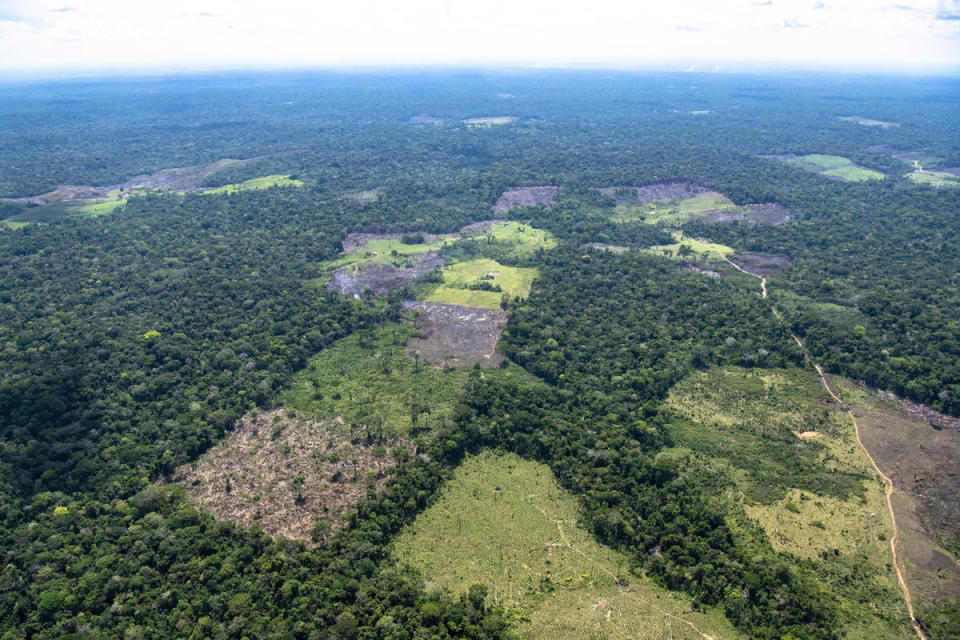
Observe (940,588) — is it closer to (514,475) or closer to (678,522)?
(678,522)

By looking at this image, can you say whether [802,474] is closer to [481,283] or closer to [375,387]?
[375,387]

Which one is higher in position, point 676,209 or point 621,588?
point 676,209

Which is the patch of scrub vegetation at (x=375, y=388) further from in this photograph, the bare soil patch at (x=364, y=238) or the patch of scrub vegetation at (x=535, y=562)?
the bare soil patch at (x=364, y=238)

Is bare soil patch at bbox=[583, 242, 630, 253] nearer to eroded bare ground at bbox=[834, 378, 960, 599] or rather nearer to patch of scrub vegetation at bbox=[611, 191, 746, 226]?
patch of scrub vegetation at bbox=[611, 191, 746, 226]

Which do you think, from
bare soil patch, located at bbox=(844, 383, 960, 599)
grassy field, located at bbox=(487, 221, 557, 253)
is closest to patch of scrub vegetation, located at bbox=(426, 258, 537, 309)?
grassy field, located at bbox=(487, 221, 557, 253)

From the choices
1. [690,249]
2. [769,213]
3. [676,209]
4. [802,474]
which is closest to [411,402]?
[802,474]

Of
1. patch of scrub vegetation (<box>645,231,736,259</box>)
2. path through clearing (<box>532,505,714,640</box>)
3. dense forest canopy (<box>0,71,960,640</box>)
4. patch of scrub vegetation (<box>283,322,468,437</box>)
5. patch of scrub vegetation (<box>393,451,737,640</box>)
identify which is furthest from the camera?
patch of scrub vegetation (<box>645,231,736,259</box>)
